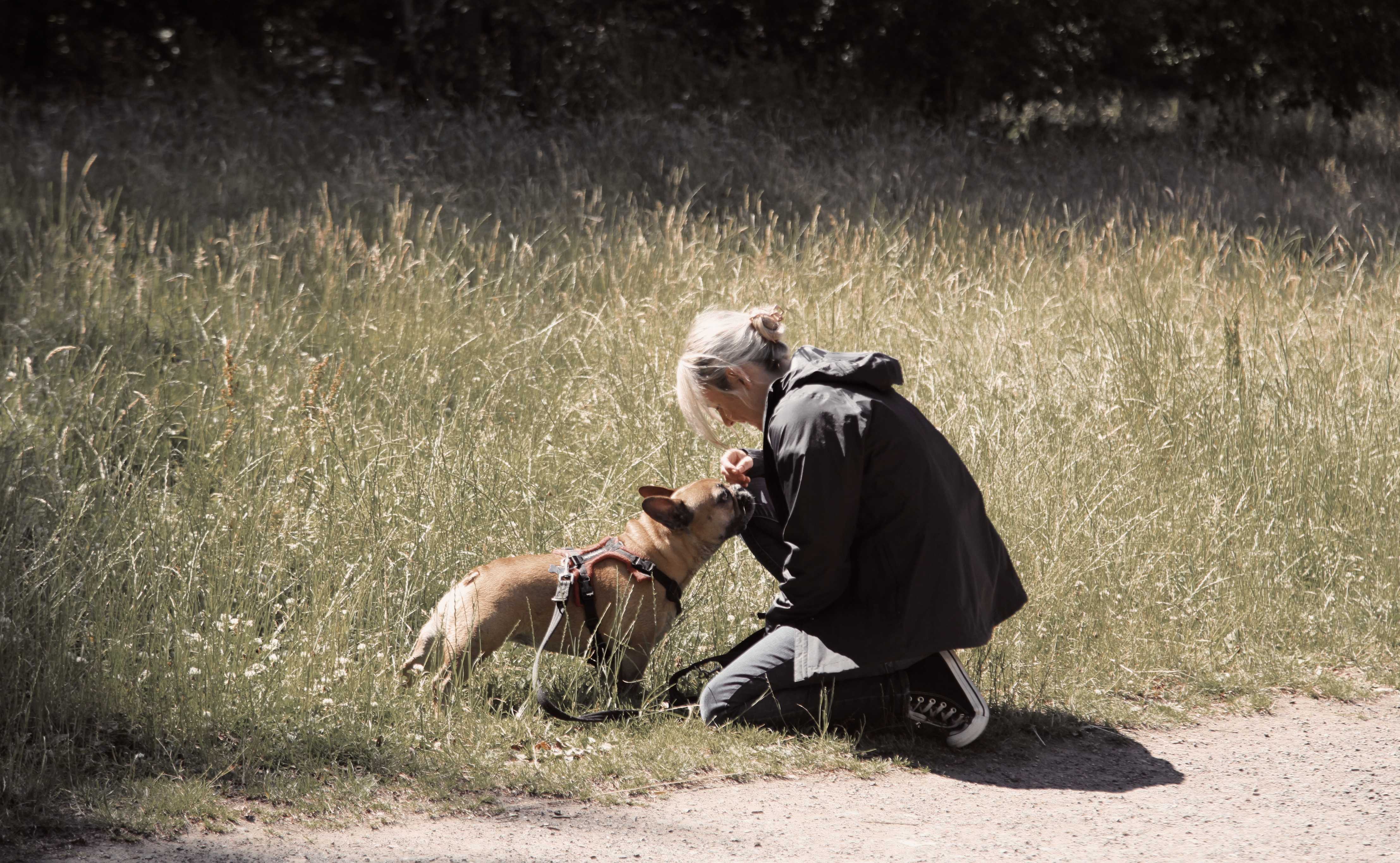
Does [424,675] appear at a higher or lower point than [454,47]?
lower

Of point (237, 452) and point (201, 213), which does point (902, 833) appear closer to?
point (237, 452)

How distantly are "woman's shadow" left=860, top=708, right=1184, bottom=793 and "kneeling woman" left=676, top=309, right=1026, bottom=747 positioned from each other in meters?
0.09

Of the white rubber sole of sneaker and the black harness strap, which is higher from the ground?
the white rubber sole of sneaker

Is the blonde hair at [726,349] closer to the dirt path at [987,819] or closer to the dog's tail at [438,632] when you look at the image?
the dog's tail at [438,632]

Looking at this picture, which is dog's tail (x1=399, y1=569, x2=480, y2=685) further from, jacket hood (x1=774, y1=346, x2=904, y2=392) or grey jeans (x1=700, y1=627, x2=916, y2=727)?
jacket hood (x1=774, y1=346, x2=904, y2=392)

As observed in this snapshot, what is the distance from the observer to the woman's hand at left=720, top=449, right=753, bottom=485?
13.4ft

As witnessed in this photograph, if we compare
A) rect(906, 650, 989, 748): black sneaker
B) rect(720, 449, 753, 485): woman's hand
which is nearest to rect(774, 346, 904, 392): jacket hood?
rect(720, 449, 753, 485): woman's hand

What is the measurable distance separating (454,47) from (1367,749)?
13896mm

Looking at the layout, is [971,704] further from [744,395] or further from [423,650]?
[423,650]

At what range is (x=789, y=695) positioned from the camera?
13.3ft

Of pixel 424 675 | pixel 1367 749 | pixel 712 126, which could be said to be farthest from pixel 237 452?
pixel 712 126

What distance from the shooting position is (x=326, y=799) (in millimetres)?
3396

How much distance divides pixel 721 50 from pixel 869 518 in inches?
536

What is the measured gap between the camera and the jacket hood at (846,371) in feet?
12.1
